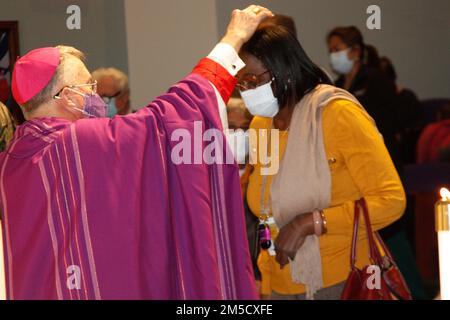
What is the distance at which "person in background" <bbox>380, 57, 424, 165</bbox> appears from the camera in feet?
18.5

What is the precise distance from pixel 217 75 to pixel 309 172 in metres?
0.58

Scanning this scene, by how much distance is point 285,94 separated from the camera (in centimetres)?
334

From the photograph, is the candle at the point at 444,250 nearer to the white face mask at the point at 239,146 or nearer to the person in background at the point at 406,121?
the white face mask at the point at 239,146

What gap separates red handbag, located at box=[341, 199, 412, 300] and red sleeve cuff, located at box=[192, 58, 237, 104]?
621 millimetres

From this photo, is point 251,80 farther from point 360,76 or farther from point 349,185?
point 360,76

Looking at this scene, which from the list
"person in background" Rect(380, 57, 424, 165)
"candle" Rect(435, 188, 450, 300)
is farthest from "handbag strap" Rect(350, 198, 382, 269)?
"person in background" Rect(380, 57, 424, 165)

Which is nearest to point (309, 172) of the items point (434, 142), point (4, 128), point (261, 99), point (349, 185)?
point (349, 185)

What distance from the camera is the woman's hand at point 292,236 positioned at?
323 cm

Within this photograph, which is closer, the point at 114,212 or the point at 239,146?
the point at 114,212

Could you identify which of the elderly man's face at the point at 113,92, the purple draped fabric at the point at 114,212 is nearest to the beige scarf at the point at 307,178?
the purple draped fabric at the point at 114,212

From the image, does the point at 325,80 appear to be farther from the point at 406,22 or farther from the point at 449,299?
the point at 406,22

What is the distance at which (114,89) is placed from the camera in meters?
4.90
